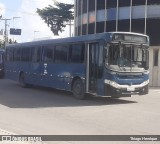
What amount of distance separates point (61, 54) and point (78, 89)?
253 cm

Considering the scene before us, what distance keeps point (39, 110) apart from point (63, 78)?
5.27 m

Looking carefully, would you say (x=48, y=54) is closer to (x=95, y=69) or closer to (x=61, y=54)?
(x=61, y=54)

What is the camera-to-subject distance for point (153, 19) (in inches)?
1241

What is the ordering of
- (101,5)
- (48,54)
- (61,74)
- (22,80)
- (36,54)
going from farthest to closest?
(101,5), (22,80), (36,54), (48,54), (61,74)

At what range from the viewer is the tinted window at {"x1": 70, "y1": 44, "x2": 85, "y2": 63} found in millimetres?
18148

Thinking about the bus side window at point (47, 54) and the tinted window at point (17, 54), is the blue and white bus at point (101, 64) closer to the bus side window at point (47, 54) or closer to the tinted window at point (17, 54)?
the bus side window at point (47, 54)

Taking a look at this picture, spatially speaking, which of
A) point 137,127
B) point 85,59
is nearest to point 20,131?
point 137,127

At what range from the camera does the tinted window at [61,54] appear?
19672 mm

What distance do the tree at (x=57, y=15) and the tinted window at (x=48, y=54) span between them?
47.2 meters

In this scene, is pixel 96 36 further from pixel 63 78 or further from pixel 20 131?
pixel 20 131

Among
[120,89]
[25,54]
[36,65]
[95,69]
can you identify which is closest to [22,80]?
[25,54]

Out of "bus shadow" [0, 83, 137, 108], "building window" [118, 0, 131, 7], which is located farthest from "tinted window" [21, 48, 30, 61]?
"building window" [118, 0, 131, 7]

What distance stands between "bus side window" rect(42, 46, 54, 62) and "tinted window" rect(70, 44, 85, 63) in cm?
245

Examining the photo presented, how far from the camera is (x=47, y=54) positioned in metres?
A: 21.8
